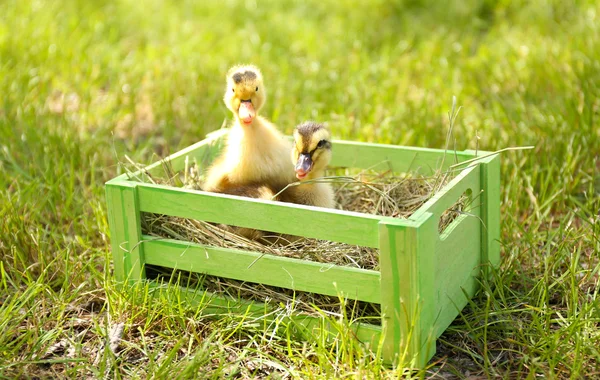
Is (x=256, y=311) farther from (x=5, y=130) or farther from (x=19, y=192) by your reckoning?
(x=5, y=130)

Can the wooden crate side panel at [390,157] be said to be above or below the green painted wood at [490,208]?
above

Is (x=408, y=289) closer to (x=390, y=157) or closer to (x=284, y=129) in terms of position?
(x=390, y=157)

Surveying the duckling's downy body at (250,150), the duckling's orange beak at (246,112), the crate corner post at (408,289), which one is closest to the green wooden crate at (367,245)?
the crate corner post at (408,289)

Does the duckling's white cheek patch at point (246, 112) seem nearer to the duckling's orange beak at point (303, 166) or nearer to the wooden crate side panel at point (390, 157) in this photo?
the duckling's orange beak at point (303, 166)

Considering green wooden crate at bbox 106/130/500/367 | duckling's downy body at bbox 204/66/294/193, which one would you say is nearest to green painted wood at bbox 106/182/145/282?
green wooden crate at bbox 106/130/500/367

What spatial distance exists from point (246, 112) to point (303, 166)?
0.34 meters

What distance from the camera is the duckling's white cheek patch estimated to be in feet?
10.5

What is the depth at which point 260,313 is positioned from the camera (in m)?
2.94

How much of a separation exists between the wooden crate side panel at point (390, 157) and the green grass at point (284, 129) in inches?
16.9

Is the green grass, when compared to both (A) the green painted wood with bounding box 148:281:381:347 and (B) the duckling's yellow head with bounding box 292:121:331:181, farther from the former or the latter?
(B) the duckling's yellow head with bounding box 292:121:331:181

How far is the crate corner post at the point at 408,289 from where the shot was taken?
8.33ft

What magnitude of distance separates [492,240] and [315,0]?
4409 millimetres

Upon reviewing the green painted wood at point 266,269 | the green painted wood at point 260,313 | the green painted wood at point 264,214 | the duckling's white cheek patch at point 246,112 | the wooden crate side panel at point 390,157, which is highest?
the duckling's white cheek patch at point 246,112

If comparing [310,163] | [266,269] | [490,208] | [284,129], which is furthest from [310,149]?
[284,129]
